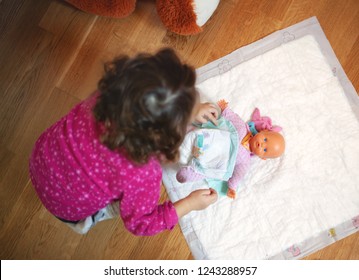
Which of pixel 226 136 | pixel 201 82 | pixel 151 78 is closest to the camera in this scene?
pixel 151 78

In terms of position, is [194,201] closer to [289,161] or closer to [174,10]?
[289,161]

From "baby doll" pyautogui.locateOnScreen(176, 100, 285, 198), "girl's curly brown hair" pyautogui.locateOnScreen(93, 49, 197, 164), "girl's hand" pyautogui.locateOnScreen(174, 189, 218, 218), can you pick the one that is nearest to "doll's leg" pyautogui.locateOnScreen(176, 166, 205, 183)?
"baby doll" pyautogui.locateOnScreen(176, 100, 285, 198)

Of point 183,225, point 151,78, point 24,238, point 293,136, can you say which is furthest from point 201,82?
point 24,238

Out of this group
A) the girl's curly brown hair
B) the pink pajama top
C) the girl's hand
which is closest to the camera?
the girl's curly brown hair

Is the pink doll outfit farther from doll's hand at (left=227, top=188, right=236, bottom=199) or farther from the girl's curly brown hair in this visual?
the girl's curly brown hair

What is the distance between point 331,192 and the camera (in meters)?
0.95

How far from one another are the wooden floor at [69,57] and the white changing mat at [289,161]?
6cm

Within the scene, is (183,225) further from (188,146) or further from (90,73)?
(90,73)

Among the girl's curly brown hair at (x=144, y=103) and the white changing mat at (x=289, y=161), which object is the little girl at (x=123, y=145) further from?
the white changing mat at (x=289, y=161)

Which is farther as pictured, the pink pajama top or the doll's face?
the doll's face

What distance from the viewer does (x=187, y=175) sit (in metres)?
0.93

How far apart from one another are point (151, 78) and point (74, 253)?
2.21ft

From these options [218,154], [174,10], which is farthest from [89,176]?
[174,10]

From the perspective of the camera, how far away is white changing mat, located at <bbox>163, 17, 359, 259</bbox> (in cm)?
94
